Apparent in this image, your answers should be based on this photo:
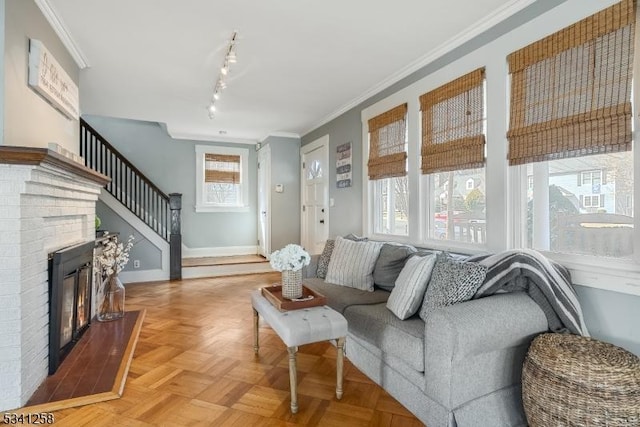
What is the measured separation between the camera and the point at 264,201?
241 inches

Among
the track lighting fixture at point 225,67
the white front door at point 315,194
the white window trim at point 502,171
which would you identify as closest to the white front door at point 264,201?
the white front door at point 315,194

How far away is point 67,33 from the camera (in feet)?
8.25

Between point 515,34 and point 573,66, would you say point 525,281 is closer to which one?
point 573,66

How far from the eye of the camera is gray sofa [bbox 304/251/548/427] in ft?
5.02

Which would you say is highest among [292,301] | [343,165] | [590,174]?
[343,165]

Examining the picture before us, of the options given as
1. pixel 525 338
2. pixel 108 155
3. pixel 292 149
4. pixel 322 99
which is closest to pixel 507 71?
pixel 525 338

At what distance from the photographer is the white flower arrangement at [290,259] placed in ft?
7.00

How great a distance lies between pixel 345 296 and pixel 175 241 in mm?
3524

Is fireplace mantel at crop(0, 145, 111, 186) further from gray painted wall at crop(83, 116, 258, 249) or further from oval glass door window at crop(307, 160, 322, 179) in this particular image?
gray painted wall at crop(83, 116, 258, 249)

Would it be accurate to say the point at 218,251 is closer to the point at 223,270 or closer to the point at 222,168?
the point at 223,270

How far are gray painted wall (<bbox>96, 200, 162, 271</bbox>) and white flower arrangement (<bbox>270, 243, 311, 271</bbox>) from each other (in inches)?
142

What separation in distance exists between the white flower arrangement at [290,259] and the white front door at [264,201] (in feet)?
11.9

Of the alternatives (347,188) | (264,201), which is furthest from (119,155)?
(347,188)

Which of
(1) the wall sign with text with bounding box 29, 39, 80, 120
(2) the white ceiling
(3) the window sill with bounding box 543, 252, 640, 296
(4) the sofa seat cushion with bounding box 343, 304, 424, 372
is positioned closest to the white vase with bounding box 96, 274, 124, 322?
(1) the wall sign with text with bounding box 29, 39, 80, 120
